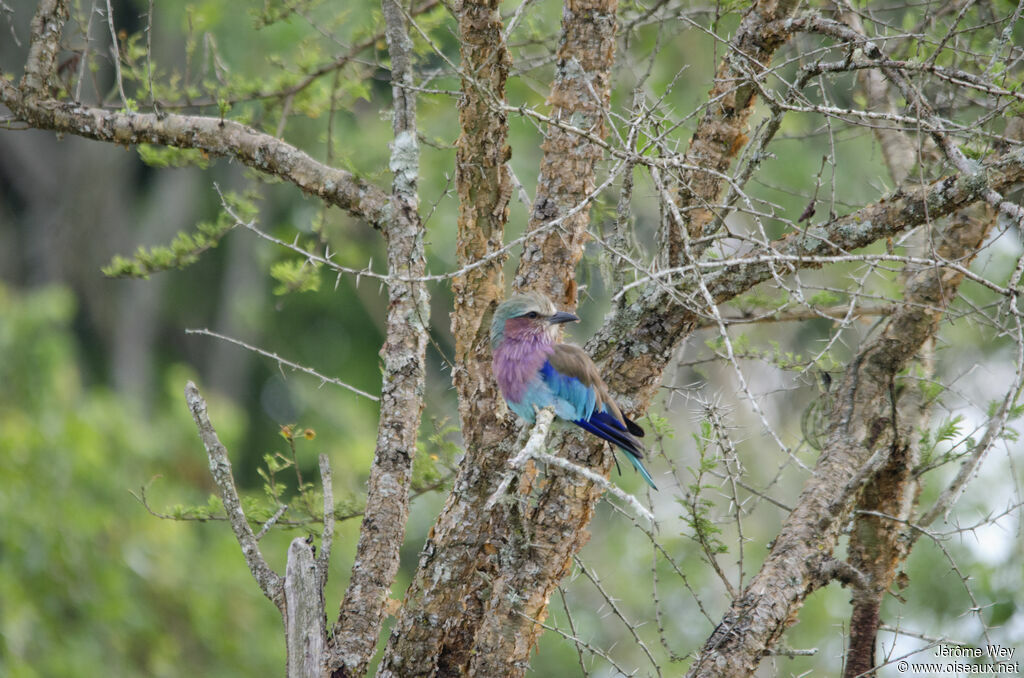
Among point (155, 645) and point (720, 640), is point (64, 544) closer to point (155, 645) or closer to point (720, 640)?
point (155, 645)

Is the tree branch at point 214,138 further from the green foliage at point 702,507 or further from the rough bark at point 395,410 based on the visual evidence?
the green foliage at point 702,507

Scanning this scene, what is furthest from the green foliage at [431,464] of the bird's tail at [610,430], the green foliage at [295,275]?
the bird's tail at [610,430]

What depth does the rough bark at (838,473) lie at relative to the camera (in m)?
3.60

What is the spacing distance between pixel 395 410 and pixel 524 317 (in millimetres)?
661

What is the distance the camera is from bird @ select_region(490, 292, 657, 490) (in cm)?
373

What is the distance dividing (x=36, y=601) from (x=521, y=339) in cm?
584

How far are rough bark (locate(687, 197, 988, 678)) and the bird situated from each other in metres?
0.64

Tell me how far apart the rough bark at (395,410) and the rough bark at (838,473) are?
126cm

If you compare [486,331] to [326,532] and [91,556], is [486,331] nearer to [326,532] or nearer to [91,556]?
[326,532]

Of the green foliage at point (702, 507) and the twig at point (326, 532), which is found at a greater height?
the green foliage at point (702, 507)

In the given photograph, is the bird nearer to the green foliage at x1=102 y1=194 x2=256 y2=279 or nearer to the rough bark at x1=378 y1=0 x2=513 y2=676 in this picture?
the rough bark at x1=378 y1=0 x2=513 y2=676

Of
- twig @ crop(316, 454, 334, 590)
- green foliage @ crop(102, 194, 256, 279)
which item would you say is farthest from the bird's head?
green foliage @ crop(102, 194, 256, 279)

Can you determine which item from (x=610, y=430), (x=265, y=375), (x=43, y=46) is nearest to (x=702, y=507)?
(x=610, y=430)

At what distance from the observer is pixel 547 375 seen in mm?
3979
